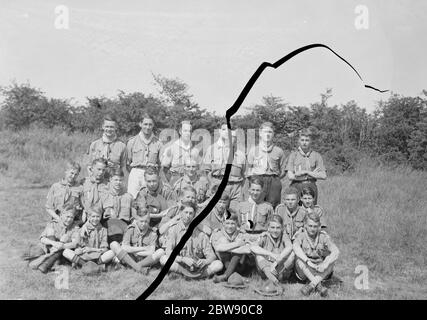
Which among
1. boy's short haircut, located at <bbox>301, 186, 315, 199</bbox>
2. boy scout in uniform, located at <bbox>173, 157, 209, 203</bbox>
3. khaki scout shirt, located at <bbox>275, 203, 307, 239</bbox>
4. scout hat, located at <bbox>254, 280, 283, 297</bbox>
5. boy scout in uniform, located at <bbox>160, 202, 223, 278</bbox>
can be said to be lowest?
scout hat, located at <bbox>254, 280, 283, 297</bbox>

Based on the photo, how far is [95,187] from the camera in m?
4.56

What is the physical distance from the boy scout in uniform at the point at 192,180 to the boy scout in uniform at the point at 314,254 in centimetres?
98

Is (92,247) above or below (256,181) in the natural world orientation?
below

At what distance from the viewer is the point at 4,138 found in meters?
7.88

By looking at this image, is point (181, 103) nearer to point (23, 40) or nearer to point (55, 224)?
point (23, 40)

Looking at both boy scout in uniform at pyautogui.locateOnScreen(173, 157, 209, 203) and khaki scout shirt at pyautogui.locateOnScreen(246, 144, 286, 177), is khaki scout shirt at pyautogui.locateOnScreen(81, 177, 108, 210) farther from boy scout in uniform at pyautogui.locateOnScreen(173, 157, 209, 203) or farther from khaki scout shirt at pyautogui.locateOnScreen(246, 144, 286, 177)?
khaki scout shirt at pyautogui.locateOnScreen(246, 144, 286, 177)

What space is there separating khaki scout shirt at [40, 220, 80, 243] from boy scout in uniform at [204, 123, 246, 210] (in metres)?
1.35

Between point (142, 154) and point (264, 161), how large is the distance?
123 cm

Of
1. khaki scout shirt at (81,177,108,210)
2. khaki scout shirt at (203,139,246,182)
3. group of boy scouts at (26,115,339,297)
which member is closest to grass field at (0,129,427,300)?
group of boy scouts at (26,115,339,297)

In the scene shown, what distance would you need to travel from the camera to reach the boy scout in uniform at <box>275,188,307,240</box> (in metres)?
4.22

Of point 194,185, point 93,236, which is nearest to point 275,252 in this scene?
point 194,185

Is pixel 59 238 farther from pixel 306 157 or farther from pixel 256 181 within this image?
pixel 306 157

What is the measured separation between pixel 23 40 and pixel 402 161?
520 cm

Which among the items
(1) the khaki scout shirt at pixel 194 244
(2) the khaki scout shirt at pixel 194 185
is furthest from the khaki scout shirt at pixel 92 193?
(1) the khaki scout shirt at pixel 194 244
